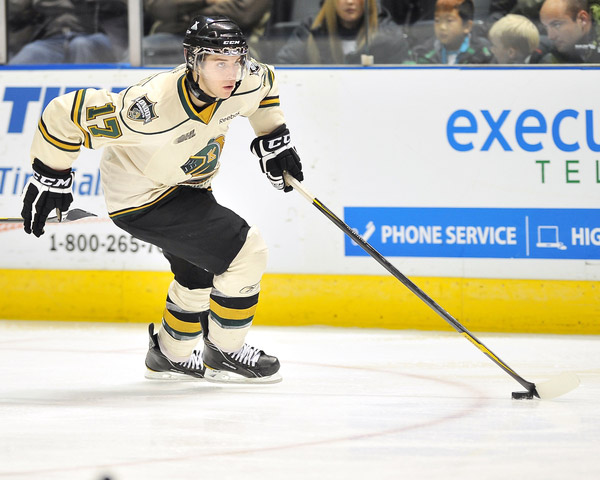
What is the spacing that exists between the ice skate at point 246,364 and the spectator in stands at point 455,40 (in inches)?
77.0

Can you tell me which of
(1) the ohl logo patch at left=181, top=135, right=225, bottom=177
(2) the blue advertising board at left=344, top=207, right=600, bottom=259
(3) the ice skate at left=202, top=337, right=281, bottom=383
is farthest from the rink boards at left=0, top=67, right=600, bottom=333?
(1) the ohl logo patch at left=181, top=135, right=225, bottom=177

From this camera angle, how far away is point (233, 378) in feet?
11.7

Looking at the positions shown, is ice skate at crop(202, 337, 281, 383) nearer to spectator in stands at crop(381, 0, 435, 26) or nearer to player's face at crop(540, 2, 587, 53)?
spectator in stands at crop(381, 0, 435, 26)

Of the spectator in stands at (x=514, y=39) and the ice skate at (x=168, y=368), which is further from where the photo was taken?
the spectator in stands at (x=514, y=39)

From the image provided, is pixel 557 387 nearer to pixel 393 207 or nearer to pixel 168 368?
pixel 168 368

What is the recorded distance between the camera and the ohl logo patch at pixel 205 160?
10.8 ft

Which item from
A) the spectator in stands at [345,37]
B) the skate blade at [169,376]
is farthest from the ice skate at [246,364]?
the spectator in stands at [345,37]

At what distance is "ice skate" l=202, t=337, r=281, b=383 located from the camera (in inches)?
137

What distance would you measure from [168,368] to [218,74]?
1068 millimetres

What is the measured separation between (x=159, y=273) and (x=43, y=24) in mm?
1377

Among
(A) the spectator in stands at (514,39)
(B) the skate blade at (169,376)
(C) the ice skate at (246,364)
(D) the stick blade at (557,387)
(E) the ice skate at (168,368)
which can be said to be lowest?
(B) the skate blade at (169,376)

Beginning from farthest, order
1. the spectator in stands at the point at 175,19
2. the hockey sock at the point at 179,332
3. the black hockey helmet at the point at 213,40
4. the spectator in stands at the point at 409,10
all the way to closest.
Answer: the spectator in stands at the point at 175,19 → the spectator in stands at the point at 409,10 → the hockey sock at the point at 179,332 → the black hockey helmet at the point at 213,40

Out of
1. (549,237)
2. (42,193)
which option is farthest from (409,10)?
(42,193)

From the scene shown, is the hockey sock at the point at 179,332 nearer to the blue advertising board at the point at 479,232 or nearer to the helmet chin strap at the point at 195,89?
the helmet chin strap at the point at 195,89
